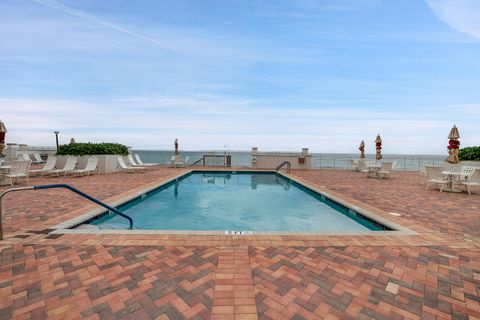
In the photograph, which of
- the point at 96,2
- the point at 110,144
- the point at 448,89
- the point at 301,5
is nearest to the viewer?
the point at 96,2

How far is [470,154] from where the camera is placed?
11164 mm

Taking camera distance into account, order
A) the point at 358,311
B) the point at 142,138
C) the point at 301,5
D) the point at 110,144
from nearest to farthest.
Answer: the point at 358,311 → the point at 301,5 → the point at 110,144 → the point at 142,138

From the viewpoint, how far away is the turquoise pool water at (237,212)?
5.59 meters

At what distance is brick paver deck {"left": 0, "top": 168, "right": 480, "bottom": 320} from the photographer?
1972 mm

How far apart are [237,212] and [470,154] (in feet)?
40.8

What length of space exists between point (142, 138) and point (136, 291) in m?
37.7

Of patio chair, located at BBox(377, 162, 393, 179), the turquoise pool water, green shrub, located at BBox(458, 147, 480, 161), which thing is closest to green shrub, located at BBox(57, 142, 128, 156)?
the turquoise pool water

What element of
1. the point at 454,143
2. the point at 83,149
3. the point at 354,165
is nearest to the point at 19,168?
the point at 83,149

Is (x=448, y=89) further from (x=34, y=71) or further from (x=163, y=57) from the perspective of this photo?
(x=34, y=71)

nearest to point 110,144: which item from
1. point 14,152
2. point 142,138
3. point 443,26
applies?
point 14,152

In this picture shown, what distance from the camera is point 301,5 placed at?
39.4ft

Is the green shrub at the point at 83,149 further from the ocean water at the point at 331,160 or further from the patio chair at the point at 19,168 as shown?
the ocean water at the point at 331,160

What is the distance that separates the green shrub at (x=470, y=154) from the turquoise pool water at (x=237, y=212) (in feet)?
28.8

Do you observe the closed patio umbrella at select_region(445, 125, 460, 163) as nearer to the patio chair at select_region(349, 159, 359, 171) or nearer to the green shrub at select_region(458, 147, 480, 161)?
the green shrub at select_region(458, 147, 480, 161)
